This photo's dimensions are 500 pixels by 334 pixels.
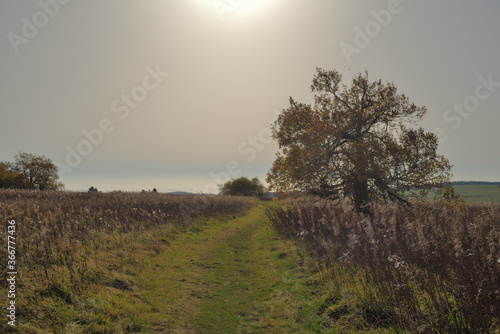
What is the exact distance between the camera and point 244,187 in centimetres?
8981

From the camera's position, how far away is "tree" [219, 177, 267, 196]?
294 ft

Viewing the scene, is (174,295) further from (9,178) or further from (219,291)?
(9,178)

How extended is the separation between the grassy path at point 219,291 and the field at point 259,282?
4 cm

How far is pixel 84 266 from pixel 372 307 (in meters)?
7.36

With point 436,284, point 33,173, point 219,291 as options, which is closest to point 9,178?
point 33,173

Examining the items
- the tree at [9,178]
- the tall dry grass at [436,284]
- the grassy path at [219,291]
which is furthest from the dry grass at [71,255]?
the tree at [9,178]

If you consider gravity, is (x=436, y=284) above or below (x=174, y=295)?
above

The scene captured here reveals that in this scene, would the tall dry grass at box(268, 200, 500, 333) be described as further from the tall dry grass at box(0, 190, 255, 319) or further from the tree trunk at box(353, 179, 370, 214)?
the tall dry grass at box(0, 190, 255, 319)

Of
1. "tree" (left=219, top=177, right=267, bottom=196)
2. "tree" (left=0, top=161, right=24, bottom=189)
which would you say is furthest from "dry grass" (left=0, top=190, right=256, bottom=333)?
"tree" (left=219, top=177, right=267, bottom=196)

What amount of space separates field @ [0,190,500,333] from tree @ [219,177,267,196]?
7648cm

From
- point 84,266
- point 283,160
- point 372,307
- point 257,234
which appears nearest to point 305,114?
point 283,160

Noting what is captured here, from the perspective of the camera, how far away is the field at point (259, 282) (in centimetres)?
468

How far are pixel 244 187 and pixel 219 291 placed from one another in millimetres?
81633

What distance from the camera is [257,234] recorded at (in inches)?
696
